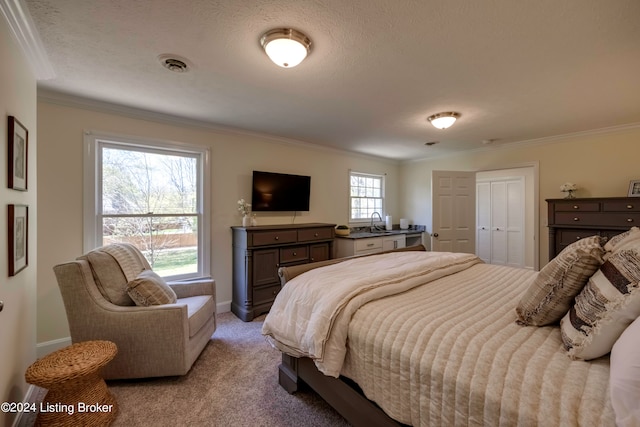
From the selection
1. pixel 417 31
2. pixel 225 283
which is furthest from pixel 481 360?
pixel 225 283

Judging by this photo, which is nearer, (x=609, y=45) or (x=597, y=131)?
(x=609, y=45)

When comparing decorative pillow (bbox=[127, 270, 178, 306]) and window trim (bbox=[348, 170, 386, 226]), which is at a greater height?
window trim (bbox=[348, 170, 386, 226])

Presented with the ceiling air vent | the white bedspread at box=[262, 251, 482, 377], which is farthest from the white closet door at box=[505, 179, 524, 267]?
the ceiling air vent

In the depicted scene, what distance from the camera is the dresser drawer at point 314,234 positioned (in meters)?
3.77

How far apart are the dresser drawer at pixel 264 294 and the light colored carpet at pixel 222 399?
3.08 feet

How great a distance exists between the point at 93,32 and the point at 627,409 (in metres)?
2.88

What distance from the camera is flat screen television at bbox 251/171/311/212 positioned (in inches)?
149

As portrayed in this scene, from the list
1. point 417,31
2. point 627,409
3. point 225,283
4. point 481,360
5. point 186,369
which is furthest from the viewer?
point 225,283

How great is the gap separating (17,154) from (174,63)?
1109 millimetres

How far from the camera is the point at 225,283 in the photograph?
3.60 metres

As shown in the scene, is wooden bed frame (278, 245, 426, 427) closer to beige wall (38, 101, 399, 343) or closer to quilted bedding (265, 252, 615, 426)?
quilted bedding (265, 252, 615, 426)

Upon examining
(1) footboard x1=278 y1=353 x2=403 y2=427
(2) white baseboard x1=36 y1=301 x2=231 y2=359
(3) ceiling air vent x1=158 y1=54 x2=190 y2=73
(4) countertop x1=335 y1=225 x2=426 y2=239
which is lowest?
(2) white baseboard x1=36 y1=301 x2=231 y2=359

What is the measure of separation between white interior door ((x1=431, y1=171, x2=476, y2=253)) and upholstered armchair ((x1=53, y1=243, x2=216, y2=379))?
3.99m

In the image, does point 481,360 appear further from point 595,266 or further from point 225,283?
point 225,283
